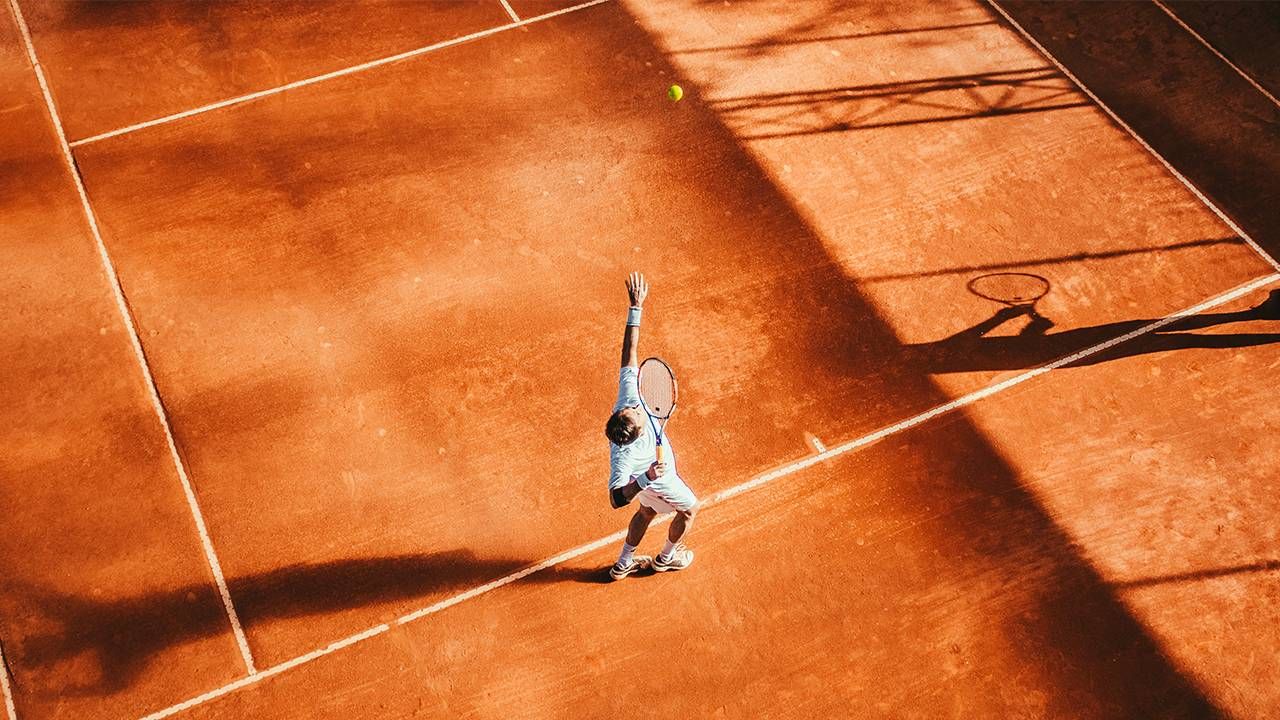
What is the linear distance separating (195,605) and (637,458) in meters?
4.00

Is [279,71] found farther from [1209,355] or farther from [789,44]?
[1209,355]

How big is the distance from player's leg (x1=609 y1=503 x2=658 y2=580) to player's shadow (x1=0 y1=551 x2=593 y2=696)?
0.22 meters

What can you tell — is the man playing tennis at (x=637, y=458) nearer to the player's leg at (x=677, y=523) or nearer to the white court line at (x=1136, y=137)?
the player's leg at (x=677, y=523)

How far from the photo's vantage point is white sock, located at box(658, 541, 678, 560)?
23.6 ft

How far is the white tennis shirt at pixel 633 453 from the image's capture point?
19.7 feet

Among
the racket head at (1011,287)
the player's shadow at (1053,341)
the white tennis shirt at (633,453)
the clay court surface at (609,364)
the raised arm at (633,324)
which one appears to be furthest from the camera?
the racket head at (1011,287)

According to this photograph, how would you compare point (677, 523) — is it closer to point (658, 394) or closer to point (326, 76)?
point (658, 394)

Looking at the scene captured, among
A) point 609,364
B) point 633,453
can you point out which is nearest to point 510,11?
point 609,364

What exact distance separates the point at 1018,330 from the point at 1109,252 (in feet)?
5.70

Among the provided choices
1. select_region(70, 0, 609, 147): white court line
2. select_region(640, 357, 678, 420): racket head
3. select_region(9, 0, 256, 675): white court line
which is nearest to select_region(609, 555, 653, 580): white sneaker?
select_region(640, 357, 678, 420): racket head

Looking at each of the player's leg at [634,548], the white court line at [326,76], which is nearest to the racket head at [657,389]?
the player's leg at [634,548]

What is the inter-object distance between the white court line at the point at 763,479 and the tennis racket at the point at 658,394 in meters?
2.05

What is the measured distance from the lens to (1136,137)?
11.4 m

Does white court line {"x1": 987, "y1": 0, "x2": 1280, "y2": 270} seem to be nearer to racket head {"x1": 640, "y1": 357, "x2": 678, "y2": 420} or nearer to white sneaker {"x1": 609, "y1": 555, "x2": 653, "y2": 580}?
white sneaker {"x1": 609, "y1": 555, "x2": 653, "y2": 580}
